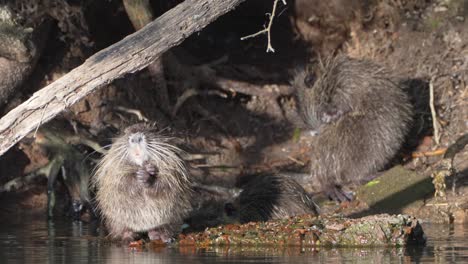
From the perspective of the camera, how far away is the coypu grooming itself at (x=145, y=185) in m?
7.70

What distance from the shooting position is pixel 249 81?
12.0 meters

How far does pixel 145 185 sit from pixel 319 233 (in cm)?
132

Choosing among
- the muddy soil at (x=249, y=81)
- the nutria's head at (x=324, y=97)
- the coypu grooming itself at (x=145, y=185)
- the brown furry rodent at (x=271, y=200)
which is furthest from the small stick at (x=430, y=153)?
the coypu grooming itself at (x=145, y=185)

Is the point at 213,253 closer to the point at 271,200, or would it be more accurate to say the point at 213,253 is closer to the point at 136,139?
the point at 136,139

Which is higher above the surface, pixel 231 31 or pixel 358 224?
pixel 231 31

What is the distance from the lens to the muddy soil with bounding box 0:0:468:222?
10688mm

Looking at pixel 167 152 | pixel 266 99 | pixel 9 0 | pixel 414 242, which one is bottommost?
pixel 414 242

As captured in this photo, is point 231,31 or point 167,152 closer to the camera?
point 167,152

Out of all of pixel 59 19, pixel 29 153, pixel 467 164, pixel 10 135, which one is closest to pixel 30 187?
pixel 29 153

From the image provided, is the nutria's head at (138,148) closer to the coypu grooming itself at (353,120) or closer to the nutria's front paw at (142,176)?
the nutria's front paw at (142,176)

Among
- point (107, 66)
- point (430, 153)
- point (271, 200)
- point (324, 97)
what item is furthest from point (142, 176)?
point (430, 153)

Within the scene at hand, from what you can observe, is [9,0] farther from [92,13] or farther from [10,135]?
[10,135]

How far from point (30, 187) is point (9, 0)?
1904 mm

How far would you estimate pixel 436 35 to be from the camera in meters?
11.8
